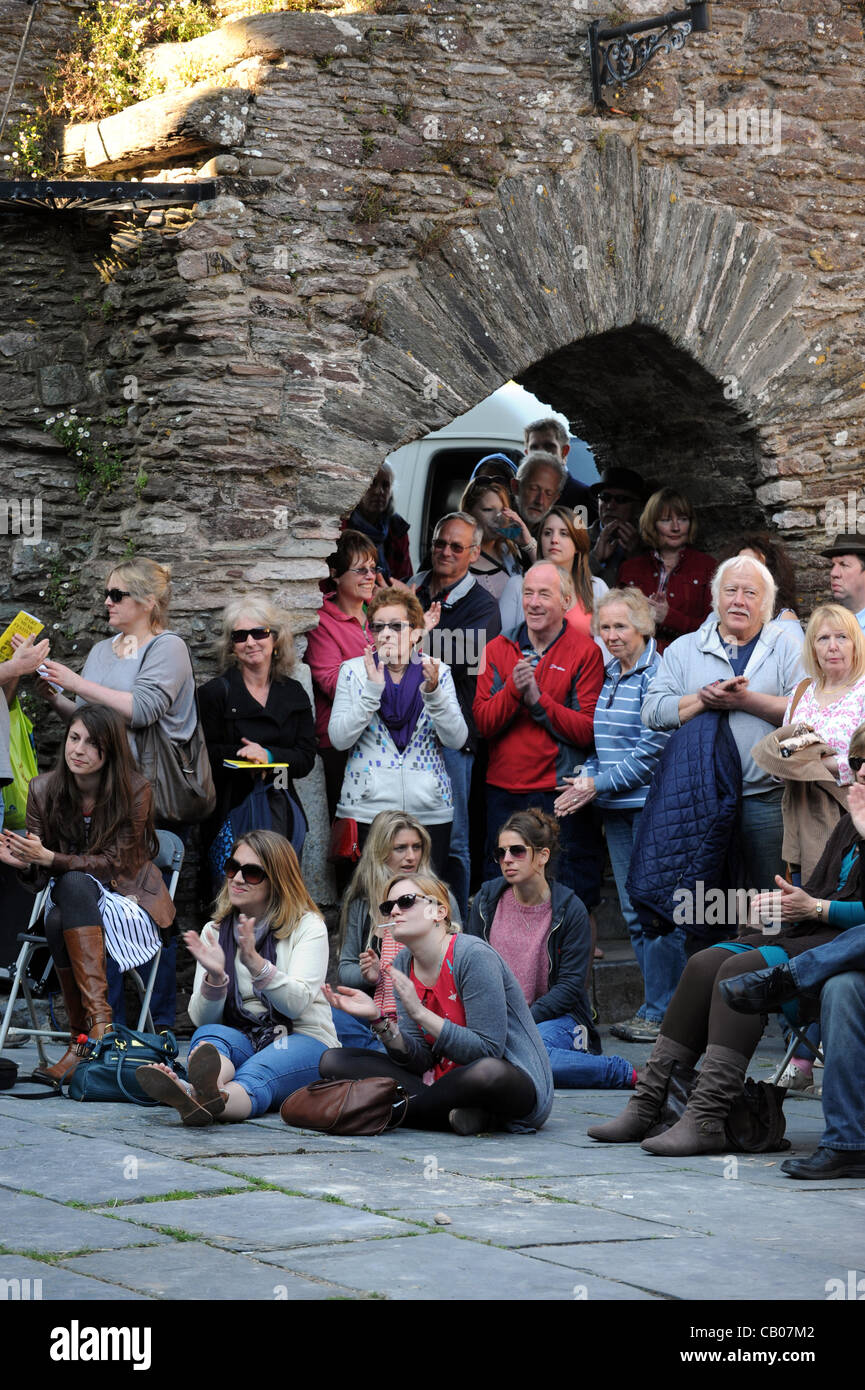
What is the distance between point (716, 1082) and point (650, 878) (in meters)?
1.58

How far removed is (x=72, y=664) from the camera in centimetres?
762

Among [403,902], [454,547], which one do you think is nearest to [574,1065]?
[403,902]

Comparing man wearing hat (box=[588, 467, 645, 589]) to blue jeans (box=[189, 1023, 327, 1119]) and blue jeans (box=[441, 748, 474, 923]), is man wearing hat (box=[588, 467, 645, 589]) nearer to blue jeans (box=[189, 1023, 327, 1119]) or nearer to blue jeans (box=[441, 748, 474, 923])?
blue jeans (box=[441, 748, 474, 923])

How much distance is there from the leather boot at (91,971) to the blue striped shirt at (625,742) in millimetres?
2179

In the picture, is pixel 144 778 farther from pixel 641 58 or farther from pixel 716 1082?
pixel 641 58

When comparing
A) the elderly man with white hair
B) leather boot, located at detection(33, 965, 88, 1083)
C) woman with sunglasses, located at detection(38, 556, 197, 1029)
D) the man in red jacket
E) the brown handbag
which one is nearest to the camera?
the brown handbag

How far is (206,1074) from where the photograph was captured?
5.38 m

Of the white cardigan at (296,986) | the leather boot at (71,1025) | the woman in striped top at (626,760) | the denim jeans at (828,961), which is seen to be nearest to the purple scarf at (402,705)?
the woman in striped top at (626,760)

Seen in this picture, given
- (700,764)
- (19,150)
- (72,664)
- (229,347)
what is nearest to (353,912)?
(700,764)

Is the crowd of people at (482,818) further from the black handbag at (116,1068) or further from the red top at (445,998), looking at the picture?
the black handbag at (116,1068)

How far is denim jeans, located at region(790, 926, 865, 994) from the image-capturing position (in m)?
5.14

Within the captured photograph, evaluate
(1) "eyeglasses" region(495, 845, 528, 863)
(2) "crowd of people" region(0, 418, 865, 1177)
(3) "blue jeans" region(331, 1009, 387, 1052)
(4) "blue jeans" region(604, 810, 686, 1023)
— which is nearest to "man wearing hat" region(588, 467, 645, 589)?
(2) "crowd of people" region(0, 418, 865, 1177)

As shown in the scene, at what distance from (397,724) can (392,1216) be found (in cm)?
311

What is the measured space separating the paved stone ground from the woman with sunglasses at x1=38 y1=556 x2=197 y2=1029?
3.99ft
